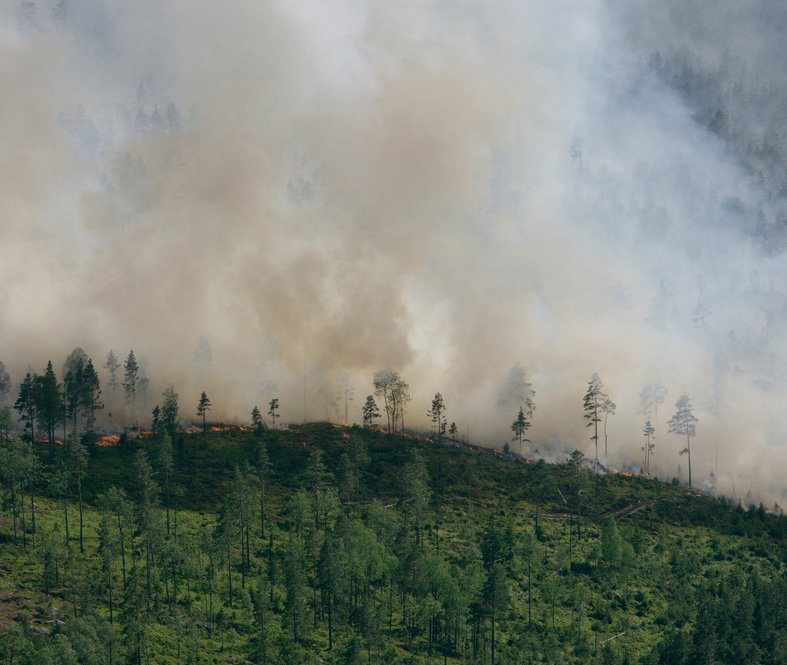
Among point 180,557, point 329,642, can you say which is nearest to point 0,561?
point 180,557

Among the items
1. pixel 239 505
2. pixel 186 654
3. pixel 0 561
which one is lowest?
pixel 186 654

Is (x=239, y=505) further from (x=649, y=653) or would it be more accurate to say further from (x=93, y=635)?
(x=649, y=653)

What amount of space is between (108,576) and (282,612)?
2963cm

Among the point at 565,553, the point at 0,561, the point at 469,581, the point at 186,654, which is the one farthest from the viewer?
the point at 565,553

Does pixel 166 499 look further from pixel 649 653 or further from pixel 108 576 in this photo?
pixel 649 653

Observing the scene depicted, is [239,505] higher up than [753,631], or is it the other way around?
A: [239,505]

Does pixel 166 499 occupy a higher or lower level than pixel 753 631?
higher

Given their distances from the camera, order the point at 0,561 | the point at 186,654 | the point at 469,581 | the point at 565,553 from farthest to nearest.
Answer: the point at 565,553 → the point at 469,581 → the point at 0,561 → the point at 186,654

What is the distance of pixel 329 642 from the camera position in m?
153

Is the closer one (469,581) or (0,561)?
(0,561)

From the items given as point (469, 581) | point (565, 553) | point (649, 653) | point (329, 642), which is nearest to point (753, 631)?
point (649, 653)

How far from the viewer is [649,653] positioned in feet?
564

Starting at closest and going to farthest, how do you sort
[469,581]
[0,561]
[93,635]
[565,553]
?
[93,635]
[0,561]
[469,581]
[565,553]

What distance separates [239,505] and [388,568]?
29.9m
